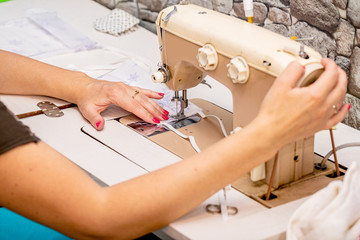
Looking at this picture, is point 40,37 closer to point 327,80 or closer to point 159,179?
point 159,179

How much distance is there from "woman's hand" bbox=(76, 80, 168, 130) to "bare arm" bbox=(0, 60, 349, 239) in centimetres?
42

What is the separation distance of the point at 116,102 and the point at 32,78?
30 cm

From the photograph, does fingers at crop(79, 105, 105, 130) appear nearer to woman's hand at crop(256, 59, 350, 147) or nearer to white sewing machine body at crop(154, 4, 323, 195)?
white sewing machine body at crop(154, 4, 323, 195)

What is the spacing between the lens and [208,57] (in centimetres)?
116

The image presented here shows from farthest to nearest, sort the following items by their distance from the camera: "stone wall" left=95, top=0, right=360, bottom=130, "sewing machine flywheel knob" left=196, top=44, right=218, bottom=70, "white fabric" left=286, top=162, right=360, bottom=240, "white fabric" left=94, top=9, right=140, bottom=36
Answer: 1. "white fabric" left=94, top=9, right=140, bottom=36
2. "stone wall" left=95, top=0, right=360, bottom=130
3. "sewing machine flywheel knob" left=196, top=44, right=218, bottom=70
4. "white fabric" left=286, top=162, right=360, bottom=240

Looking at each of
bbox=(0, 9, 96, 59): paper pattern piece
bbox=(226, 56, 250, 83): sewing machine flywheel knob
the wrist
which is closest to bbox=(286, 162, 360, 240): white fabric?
bbox=(226, 56, 250, 83): sewing machine flywheel knob

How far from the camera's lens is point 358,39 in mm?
1450

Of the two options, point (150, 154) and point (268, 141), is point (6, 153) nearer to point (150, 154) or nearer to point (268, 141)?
point (150, 154)

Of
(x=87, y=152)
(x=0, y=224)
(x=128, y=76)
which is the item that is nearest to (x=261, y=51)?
(x=87, y=152)

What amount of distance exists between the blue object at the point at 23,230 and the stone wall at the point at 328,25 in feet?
3.06

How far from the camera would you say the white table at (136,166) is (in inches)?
38.9

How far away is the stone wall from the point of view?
1467 mm

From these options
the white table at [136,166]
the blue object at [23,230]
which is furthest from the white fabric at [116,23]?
the blue object at [23,230]

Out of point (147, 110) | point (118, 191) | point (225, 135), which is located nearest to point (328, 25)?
point (225, 135)
